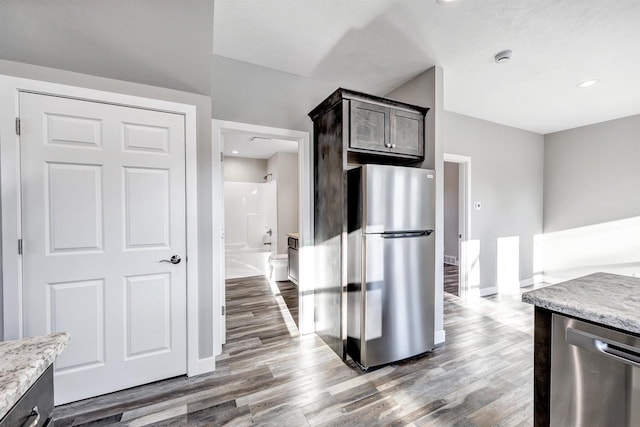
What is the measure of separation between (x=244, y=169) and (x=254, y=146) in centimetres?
132

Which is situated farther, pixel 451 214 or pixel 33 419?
pixel 451 214

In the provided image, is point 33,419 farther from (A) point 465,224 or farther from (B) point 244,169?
(B) point 244,169

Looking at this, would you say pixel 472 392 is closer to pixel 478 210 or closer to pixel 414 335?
pixel 414 335

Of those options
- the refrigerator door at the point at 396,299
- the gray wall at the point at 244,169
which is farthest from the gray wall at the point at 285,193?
the refrigerator door at the point at 396,299

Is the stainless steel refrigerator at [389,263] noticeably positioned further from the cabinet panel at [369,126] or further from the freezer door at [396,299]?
the cabinet panel at [369,126]

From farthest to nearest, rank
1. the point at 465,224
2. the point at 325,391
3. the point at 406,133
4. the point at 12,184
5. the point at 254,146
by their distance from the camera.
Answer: the point at 254,146 → the point at 465,224 → the point at 406,133 → the point at 325,391 → the point at 12,184

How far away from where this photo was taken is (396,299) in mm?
2160

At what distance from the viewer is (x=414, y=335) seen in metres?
2.25

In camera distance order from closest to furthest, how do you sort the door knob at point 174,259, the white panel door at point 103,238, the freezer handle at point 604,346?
the freezer handle at point 604,346
the white panel door at point 103,238
the door knob at point 174,259

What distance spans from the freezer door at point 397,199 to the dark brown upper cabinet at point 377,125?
13.1 inches

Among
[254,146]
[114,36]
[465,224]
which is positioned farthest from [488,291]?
[114,36]

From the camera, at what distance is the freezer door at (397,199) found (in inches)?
79.9

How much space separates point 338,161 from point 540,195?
4327mm

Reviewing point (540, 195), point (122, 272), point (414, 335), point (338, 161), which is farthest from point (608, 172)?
point (122, 272)
